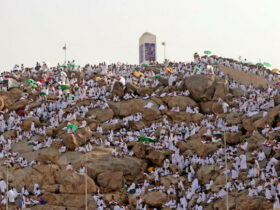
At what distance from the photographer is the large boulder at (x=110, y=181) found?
27969mm

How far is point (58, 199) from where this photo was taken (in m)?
26.8

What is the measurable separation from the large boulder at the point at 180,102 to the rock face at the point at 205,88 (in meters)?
0.74

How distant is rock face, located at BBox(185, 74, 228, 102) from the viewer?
3703 centimetres

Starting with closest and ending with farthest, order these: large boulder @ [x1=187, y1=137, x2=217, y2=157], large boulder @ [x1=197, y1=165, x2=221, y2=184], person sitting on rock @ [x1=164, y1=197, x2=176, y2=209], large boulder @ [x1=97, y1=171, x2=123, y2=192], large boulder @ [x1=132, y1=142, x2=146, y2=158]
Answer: person sitting on rock @ [x1=164, y1=197, x2=176, y2=209] → large boulder @ [x1=197, y1=165, x2=221, y2=184] → large boulder @ [x1=97, y1=171, x2=123, y2=192] → large boulder @ [x1=187, y1=137, x2=217, y2=157] → large boulder @ [x1=132, y1=142, x2=146, y2=158]

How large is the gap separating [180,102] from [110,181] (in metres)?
11.3

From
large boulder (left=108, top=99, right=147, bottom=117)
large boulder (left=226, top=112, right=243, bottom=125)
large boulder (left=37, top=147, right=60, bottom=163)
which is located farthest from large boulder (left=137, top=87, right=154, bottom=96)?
large boulder (left=37, top=147, right=60, bottom=163)

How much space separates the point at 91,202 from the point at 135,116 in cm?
1079

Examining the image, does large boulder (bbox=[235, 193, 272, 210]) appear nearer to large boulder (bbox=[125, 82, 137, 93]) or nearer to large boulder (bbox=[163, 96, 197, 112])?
large boulder (bbox=[163, 96, 197, 112])

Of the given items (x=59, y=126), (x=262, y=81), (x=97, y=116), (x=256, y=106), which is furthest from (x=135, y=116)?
(x=262, y=81)

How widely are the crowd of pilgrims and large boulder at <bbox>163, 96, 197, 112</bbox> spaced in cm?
60

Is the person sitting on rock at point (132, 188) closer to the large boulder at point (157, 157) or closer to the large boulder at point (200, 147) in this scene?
the large boulder at point (157, 157)

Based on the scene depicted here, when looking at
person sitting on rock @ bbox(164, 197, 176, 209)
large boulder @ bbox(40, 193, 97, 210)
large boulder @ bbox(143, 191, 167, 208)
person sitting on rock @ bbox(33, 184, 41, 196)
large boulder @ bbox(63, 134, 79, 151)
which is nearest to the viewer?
person sitting on rock @ bbox(164, 197, 176, 209)

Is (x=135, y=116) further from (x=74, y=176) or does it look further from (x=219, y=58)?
(x=219, y=58)

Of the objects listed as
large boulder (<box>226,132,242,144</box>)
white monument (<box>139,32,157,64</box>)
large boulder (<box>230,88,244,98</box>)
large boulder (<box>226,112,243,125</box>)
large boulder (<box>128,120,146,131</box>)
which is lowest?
large boulder (<box>226,132,242,144</box>)
